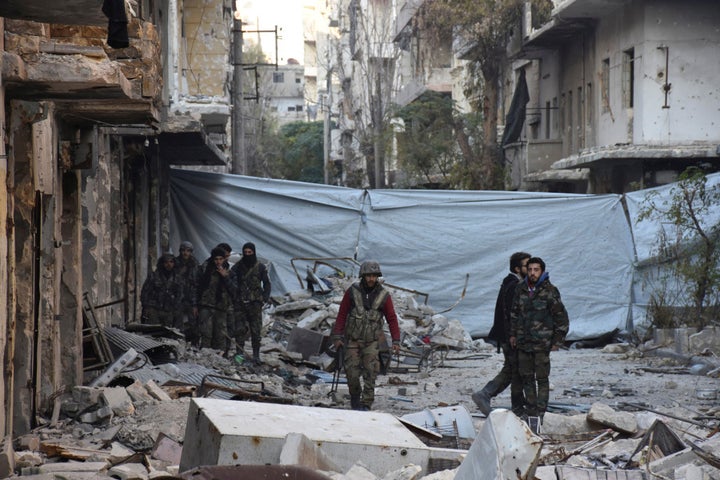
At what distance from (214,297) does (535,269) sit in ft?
20.2

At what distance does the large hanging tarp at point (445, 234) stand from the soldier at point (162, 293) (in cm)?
497

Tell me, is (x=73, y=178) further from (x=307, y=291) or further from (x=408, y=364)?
(x=307, y=291)

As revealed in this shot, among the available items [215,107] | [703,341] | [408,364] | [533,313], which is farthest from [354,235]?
[533,313]

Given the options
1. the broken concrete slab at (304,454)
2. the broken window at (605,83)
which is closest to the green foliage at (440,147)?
the broken window at (605,83)

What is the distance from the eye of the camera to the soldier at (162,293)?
1633 centimetres

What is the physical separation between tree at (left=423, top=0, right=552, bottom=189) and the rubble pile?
1592cm

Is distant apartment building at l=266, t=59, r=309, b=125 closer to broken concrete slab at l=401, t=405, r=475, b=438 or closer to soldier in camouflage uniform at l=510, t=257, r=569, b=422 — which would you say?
soldier in camouflage uniform at l=510, t=257, r=569, b=422

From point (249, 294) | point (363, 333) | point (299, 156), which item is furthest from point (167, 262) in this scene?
point (299, 156)

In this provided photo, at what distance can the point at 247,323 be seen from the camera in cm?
1622

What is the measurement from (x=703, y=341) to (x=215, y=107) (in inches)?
341

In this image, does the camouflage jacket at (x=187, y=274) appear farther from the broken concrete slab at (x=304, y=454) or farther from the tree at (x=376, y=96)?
the tree at (x=376, y=96)

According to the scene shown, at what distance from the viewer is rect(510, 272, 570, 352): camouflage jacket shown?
36.3 feet

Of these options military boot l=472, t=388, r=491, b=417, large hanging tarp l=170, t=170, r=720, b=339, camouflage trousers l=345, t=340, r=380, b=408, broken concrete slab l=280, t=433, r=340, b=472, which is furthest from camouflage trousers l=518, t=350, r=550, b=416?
large hanging tarp l=170, t=170, r=720, b=339

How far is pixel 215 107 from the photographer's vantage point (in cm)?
1936
